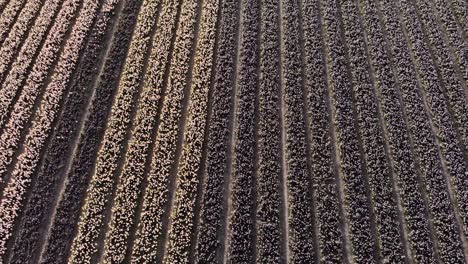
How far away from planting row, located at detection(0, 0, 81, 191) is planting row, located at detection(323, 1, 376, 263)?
519 inches

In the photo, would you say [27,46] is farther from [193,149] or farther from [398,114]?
[398,114]

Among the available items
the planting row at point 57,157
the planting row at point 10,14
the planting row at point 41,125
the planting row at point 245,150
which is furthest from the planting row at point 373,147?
the planting row at point 10,14

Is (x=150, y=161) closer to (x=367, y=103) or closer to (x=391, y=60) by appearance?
(x=367, y=103)

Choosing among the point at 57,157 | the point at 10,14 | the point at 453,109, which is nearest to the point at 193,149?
the point at 57,157

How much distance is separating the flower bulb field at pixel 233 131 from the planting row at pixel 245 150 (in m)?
0.07

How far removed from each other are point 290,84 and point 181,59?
5387 mm

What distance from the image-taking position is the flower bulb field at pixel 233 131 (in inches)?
736

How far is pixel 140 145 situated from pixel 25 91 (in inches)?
243

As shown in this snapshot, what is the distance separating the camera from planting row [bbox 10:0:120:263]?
18.2 m

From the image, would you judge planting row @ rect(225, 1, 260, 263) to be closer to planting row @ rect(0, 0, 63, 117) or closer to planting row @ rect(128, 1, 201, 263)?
A: planting row @ rect(128, 1, 201, 263)

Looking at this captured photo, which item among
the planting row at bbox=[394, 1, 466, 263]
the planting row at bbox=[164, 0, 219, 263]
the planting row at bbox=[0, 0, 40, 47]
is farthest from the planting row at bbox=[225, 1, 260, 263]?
the planting row at bbox=[0, 0, 40, 47]

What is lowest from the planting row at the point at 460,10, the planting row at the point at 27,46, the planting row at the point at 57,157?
the planting row at the point at 57,157

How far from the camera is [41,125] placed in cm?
2114

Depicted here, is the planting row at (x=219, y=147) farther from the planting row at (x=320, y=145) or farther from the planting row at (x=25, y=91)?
the planting row at (x=25, y=91)
